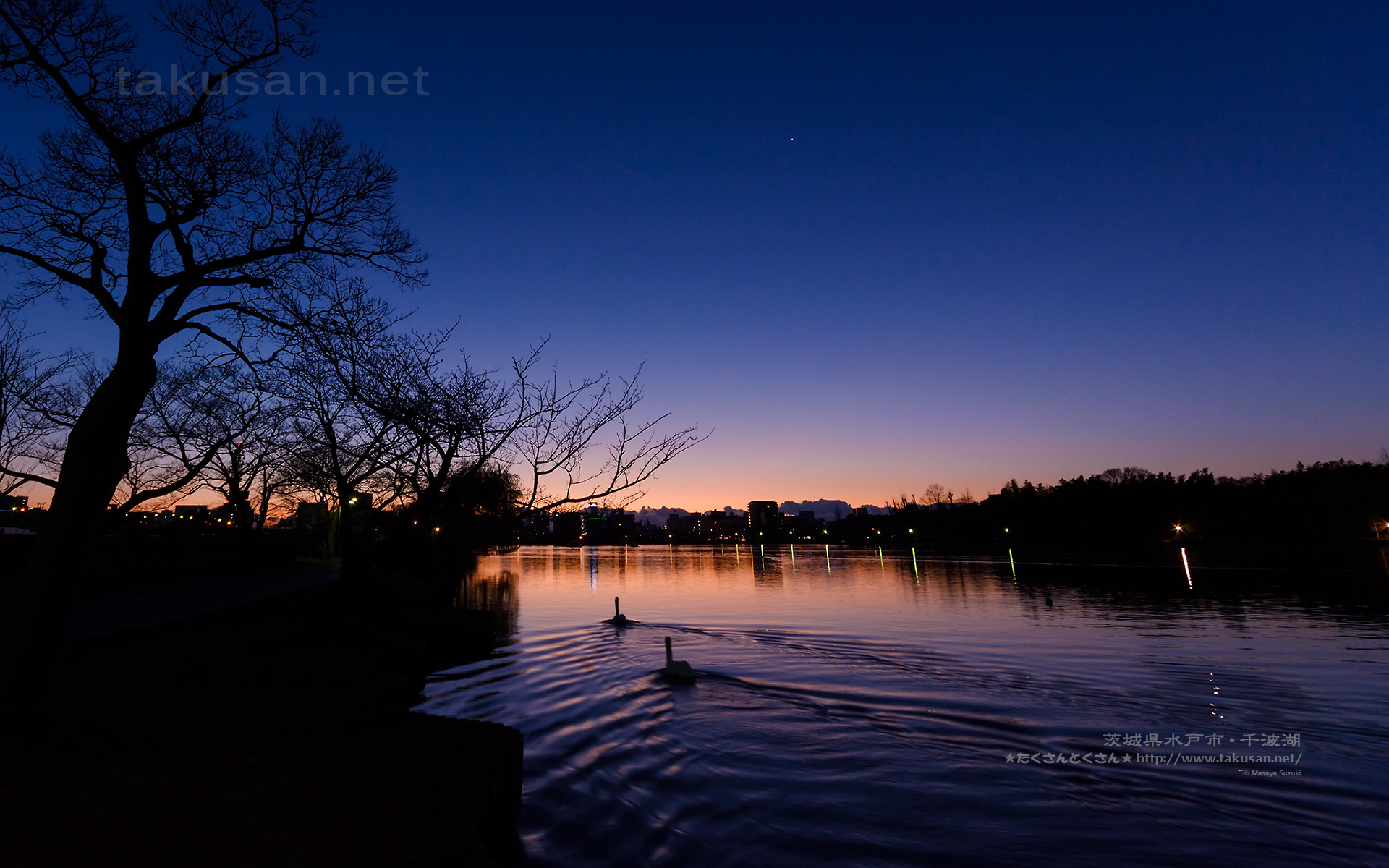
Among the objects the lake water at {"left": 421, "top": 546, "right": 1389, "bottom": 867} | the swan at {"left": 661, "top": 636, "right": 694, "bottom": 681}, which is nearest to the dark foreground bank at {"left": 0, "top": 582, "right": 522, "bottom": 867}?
the lake water at {"left": 421, "top": 546, "right": 1389, "bottom": 867}

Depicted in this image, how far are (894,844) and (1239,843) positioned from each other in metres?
4.53

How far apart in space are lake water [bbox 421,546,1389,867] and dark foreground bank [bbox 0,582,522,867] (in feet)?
5.92

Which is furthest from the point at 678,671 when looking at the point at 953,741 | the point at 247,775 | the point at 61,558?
the point at 61,558

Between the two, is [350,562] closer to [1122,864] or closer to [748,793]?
[748,793]

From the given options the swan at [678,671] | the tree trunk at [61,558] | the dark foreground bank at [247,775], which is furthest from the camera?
the swan at [678,671]

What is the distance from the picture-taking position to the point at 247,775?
269 inches

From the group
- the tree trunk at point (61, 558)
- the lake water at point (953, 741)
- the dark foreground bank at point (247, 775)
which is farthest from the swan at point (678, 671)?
the tree trunk at point (61, 558)

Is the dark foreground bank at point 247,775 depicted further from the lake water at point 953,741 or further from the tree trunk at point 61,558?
the lake water at point 953,741

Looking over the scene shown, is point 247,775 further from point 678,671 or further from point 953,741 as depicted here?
point 678,671

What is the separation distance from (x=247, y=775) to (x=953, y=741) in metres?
11.8

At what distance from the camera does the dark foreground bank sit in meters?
5.18

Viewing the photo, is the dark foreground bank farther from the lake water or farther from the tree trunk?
the lake water

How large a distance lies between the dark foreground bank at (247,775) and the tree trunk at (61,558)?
0.71m

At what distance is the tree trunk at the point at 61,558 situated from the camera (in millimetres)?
7223
